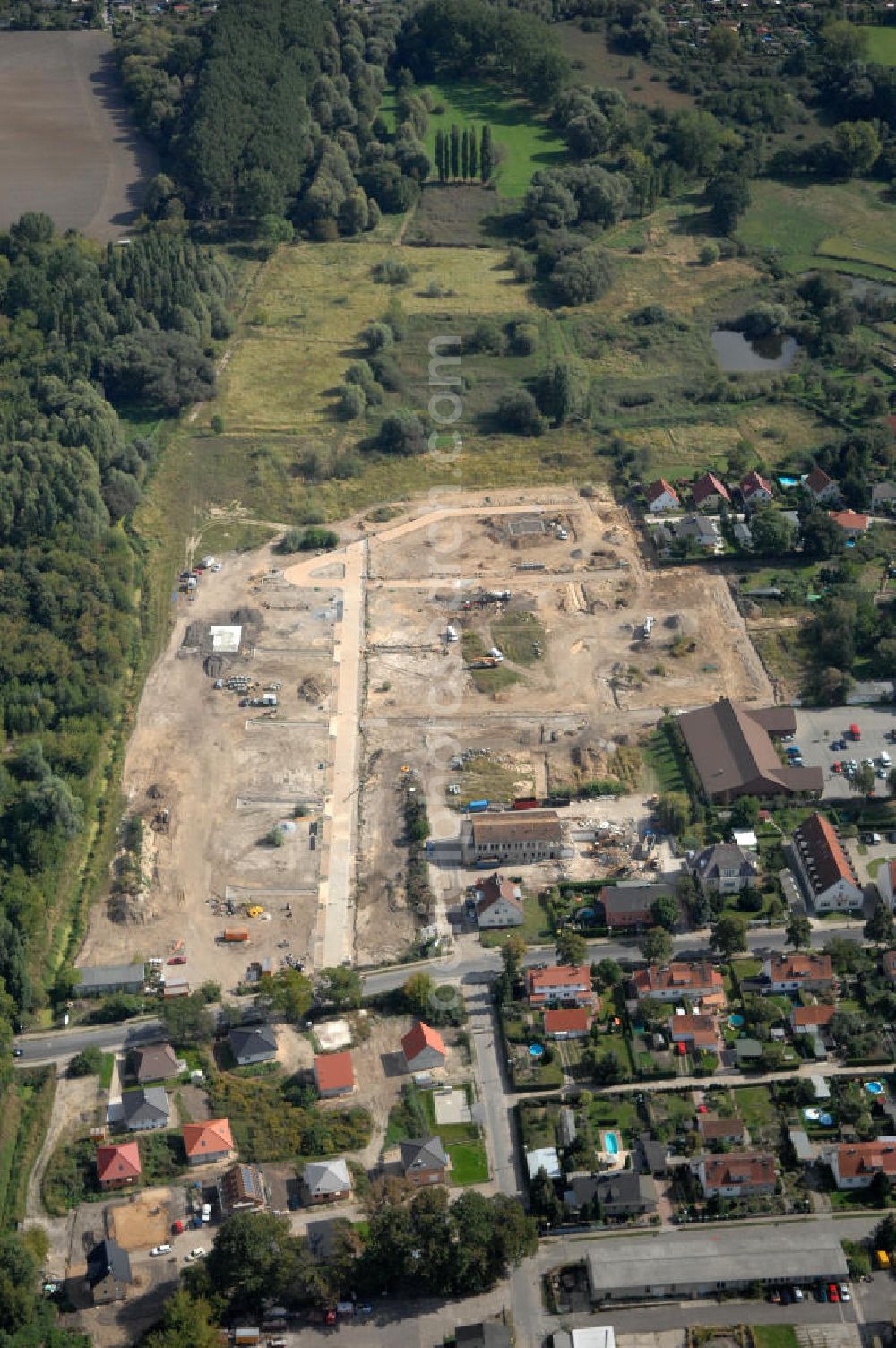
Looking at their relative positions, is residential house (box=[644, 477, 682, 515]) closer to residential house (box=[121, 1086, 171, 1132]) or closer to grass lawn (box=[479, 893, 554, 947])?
grass lawn (box=[479, 893, 554, 947])

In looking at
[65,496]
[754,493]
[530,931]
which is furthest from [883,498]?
[65,496]

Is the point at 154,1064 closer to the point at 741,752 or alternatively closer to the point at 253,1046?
the point at 253,1046

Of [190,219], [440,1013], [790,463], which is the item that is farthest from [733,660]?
[190,219]

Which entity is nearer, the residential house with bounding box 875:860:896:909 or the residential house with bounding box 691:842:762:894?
the residential house with bounding box 875:860:896:909

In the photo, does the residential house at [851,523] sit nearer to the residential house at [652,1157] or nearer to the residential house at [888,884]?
the residential house at [888,884]

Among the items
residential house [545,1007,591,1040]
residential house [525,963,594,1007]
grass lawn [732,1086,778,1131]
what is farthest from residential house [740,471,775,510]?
grass lawn [732,1086,778,1131]

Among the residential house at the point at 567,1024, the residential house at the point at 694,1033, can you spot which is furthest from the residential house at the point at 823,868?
the residential house at the point at 567,1024
